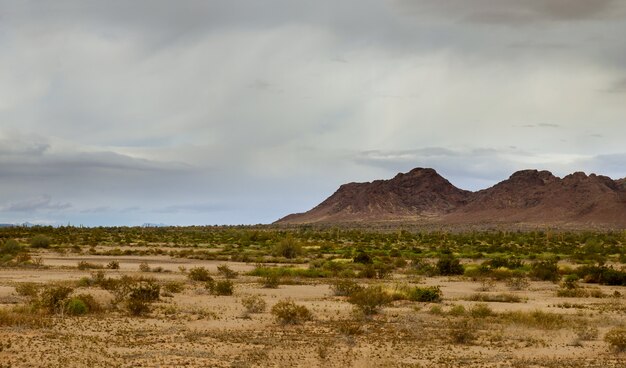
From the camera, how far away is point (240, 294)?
33.4m

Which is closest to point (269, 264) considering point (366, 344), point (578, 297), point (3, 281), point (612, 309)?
point (3, 281)

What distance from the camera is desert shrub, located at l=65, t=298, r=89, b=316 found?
25250mm

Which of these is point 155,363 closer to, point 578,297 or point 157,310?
point 157,310

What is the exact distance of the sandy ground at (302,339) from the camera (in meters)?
18.9

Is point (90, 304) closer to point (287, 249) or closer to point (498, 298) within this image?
point (498, 298)

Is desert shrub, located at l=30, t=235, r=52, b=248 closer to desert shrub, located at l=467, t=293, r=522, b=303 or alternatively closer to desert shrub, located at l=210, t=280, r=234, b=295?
desert shrub, located at l=210, t=280, r=234, b=295

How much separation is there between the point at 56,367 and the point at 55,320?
6645 mm

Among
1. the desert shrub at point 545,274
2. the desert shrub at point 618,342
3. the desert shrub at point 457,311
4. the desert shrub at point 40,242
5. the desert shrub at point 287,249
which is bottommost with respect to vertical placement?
the desert shrub at point 618,342

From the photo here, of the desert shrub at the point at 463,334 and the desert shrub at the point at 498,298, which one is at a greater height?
the desert shrub at the point at 498,298

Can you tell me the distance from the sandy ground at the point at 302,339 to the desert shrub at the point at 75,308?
577mm

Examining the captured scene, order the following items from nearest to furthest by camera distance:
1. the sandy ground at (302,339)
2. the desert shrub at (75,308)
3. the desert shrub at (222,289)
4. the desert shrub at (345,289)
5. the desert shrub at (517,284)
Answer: the sandy ground at (302,339)
the desert shrub at (75,308)
the desert shrub at (222,289)
the desert shrub at (345,289)
the desert shrub at (517,284)

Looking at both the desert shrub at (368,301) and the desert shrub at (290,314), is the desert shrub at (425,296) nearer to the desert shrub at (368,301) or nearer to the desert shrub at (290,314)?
the desert shrub at (368,301)

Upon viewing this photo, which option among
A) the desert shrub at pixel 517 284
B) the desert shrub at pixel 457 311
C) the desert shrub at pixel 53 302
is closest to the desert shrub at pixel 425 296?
the desert shrub at pixel 457 311

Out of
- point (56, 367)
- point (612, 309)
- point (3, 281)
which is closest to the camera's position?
point (56, 367)
